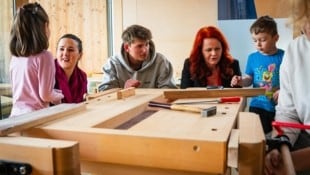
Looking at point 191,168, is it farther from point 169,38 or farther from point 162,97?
point 169,38

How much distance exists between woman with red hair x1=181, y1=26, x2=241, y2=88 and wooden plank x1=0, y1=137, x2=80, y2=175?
1.43m

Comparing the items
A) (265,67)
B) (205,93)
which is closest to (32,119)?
(205,93)

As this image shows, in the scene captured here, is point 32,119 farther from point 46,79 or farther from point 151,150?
point 46,79

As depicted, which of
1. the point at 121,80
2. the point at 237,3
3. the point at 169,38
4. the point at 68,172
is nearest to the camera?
the point at 68,172

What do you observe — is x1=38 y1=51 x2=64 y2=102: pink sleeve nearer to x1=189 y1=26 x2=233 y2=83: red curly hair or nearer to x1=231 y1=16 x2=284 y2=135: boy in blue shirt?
x1=189 y1=26 x2=233 y2=83: red curly hair

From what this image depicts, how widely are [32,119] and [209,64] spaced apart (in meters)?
1.43

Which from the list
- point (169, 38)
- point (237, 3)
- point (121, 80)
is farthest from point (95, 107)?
point (169, 38)

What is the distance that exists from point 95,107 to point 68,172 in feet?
1.29

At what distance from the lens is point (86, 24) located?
13.2ft

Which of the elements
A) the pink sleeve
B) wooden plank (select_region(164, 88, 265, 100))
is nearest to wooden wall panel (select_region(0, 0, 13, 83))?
the pink sleeve

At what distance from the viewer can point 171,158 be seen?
0.55 m

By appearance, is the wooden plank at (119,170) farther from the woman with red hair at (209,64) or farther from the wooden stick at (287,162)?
the woman with red hair at (209,64)

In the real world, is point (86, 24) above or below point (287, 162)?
above

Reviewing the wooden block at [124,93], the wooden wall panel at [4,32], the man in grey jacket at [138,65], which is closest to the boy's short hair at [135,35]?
the man in grey jacket at [138,65]
